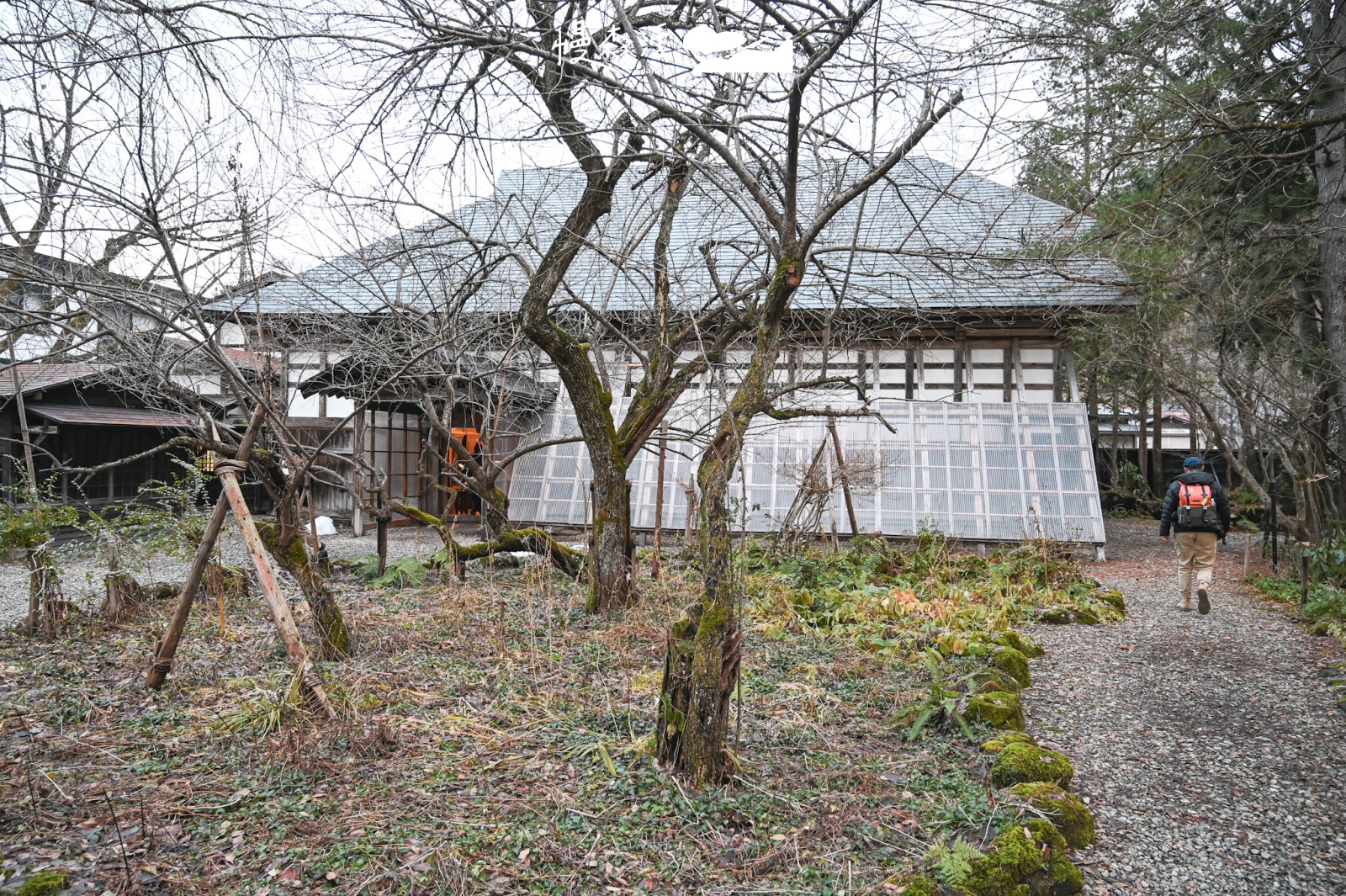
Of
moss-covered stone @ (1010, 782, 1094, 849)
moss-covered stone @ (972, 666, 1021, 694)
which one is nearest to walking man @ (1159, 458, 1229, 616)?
moss-covered stone @ (972, 666, 1021, 694)

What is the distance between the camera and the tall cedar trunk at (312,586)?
183 inches

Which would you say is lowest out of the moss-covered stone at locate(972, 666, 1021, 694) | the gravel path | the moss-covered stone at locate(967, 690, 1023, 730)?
the gravel path

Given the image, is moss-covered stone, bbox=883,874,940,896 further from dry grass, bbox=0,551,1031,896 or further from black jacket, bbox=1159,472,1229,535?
black jacket, bbox=1159,472,1229,535

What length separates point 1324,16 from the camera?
639 centimetres

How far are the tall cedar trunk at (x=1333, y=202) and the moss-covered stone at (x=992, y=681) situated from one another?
431 cm

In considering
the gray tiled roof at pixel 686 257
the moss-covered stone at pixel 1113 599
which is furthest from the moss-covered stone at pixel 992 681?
the moss-covered stone at pixel 1113 599

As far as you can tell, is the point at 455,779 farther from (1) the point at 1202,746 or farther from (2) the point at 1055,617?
(2) the point at 1055,617

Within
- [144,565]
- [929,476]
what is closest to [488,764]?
[144,565]

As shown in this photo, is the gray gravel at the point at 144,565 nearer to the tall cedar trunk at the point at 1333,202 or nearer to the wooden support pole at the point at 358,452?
the wooden support pole at the point at 358,452

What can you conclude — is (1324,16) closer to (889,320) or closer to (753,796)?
(889,320)

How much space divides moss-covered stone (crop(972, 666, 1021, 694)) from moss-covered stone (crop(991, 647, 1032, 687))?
0.43 feet

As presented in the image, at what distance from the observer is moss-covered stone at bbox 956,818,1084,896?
8.65 ft

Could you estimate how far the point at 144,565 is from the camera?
21.9 feet

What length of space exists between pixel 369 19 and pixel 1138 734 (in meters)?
5.12
